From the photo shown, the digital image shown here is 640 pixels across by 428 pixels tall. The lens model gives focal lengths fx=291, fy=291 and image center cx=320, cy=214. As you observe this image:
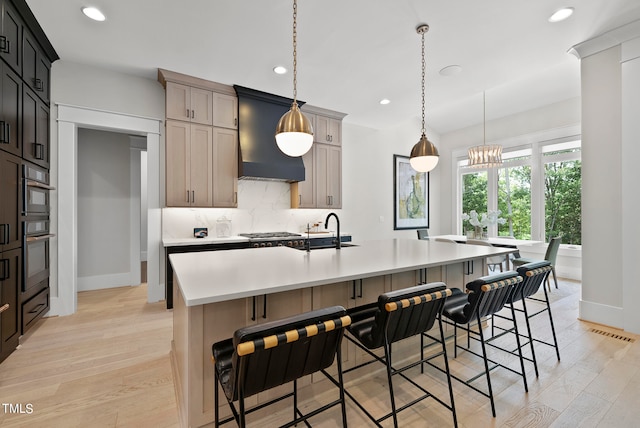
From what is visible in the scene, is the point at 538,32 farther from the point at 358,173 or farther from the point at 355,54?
the point at 358,173

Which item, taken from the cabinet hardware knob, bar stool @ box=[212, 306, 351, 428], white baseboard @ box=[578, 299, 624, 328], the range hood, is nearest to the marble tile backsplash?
the range hood

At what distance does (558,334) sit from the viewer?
2.86 m

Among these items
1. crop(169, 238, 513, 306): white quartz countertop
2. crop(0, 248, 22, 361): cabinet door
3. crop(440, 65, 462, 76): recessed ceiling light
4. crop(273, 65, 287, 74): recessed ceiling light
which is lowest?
crop(0, 248, 22, 361): cabinet door

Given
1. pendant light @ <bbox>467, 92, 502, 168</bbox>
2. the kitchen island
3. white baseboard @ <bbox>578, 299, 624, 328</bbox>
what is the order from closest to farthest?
1. the kitchen island
2. white baseboard @ <bbox>578, 299, 624, 328</bbox>
3. pendant light @ <bbox>467, 92, 502, 168</bbox>

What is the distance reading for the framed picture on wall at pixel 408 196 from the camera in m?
6.29

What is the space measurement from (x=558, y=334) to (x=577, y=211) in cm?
326

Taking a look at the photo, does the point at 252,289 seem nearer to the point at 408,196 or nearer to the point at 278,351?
the point at 278,351

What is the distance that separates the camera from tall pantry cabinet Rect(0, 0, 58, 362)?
228 centimetres

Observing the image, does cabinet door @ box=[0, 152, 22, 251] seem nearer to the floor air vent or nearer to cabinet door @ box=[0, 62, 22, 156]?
cabinet door @ box=[0, 62, 22, 156]

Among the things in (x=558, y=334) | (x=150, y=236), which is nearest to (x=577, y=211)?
(x=558, y=334)

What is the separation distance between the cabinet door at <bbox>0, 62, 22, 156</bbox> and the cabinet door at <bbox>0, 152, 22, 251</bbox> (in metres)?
0.10

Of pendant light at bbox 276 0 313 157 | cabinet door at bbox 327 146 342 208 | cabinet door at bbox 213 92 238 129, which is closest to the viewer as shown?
pendant light at bbox 276 0 313 157

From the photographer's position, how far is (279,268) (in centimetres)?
179

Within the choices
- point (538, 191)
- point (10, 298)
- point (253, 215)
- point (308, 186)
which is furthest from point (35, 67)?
point (538, 191)
